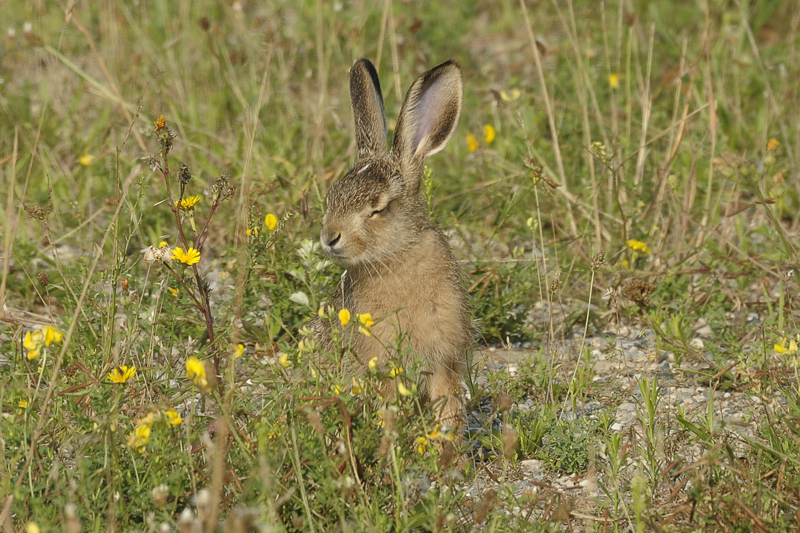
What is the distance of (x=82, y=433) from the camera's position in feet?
11.4

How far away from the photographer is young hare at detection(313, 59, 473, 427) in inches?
161

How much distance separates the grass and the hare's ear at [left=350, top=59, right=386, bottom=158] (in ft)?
1.24

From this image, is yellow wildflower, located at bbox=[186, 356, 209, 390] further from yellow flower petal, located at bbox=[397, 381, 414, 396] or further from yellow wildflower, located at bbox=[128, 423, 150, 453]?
yellow flower petal, located at bbox=[397, 381, 414, 396]

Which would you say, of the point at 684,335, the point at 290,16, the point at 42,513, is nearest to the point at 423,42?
the point at 290,16

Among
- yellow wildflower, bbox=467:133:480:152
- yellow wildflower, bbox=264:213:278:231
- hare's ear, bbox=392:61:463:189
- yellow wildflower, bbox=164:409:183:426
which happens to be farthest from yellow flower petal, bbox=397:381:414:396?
yellow wildflower, bbox=467:133:480:152

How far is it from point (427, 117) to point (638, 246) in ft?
4.44

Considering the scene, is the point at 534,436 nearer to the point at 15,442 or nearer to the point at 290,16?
the point at 15,442

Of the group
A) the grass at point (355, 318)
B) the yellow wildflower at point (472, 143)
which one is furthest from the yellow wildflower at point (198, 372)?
the yellow wildflower at point (472, 143)

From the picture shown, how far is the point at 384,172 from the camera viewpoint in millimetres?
4371

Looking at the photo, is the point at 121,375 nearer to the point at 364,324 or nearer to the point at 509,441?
the point at 364,324

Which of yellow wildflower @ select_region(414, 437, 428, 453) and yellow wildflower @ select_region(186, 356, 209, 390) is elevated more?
yellow wildflower @ select_region(186, 356, 209, 390)

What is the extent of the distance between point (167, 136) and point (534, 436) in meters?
1.81

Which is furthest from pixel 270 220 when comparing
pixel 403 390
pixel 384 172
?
pixel 403 390

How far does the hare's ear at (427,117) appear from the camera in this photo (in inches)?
177
